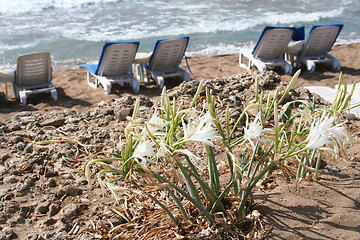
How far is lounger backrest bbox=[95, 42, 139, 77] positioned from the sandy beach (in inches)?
15.1

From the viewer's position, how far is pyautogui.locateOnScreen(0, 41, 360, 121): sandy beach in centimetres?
715

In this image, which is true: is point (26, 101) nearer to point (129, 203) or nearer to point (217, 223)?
point (129, 203)

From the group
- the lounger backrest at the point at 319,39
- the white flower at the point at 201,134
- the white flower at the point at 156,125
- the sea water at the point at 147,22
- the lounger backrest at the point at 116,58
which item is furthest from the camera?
the sea water at the point at 147,22

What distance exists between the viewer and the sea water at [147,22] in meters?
11.5

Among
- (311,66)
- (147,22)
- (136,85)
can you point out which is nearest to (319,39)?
(311,66)

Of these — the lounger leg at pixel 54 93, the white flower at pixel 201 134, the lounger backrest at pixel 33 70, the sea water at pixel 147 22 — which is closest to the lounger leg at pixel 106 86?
the lounger leg at pixel 54 93

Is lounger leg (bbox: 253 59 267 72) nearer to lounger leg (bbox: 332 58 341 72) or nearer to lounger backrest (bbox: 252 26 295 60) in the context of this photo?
lounger backrest (bbox: 252 26 295 60)

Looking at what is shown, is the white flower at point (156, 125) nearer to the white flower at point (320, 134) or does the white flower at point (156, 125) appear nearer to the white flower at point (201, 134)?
the white flower at point (201, 134)

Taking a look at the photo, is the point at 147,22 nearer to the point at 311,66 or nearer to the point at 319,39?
the point at 319,39

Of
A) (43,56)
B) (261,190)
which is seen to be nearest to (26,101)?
(43,56)

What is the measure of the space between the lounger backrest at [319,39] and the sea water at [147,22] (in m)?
2.55

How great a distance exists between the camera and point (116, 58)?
7.52 metres

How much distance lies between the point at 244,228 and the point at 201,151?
1.39m

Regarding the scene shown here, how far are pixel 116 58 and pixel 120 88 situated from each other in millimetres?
726
